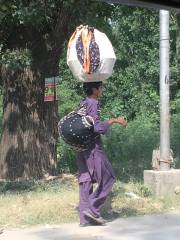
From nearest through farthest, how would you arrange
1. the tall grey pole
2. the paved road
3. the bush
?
the paved road, the tall grey pole, the bush

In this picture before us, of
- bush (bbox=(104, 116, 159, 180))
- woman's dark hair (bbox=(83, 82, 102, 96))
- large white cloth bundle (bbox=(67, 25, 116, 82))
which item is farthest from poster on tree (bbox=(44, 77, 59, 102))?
woman's dark hair (bbox=(83, 82, 102, 96))

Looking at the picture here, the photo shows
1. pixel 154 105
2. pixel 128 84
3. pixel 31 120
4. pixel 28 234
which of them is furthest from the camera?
pixel 128 84

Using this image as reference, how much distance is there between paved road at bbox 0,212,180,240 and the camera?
597 cm

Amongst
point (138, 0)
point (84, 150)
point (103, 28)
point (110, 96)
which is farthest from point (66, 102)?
point (138, 0)

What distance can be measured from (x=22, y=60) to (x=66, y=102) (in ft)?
47.3

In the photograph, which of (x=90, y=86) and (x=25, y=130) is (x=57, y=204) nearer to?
(x=90, y=86)

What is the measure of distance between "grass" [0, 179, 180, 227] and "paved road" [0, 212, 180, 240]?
30cm

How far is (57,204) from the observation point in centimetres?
745

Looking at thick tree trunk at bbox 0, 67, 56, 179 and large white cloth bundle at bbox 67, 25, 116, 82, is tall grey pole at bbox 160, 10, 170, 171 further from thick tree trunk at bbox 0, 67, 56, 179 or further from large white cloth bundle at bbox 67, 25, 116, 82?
thick tree trunk at bbox 0, 67, 56, 179

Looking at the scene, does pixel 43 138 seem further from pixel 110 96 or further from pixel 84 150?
pixel 110 96

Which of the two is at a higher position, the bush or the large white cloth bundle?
the large white cloth bundle

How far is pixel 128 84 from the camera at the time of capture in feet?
82.7

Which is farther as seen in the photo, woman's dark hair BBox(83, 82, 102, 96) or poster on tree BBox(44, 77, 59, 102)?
poster on tree BBox(44, 77, 59, 102)

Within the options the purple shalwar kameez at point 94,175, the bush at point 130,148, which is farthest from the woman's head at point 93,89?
the bush at point 130,148
